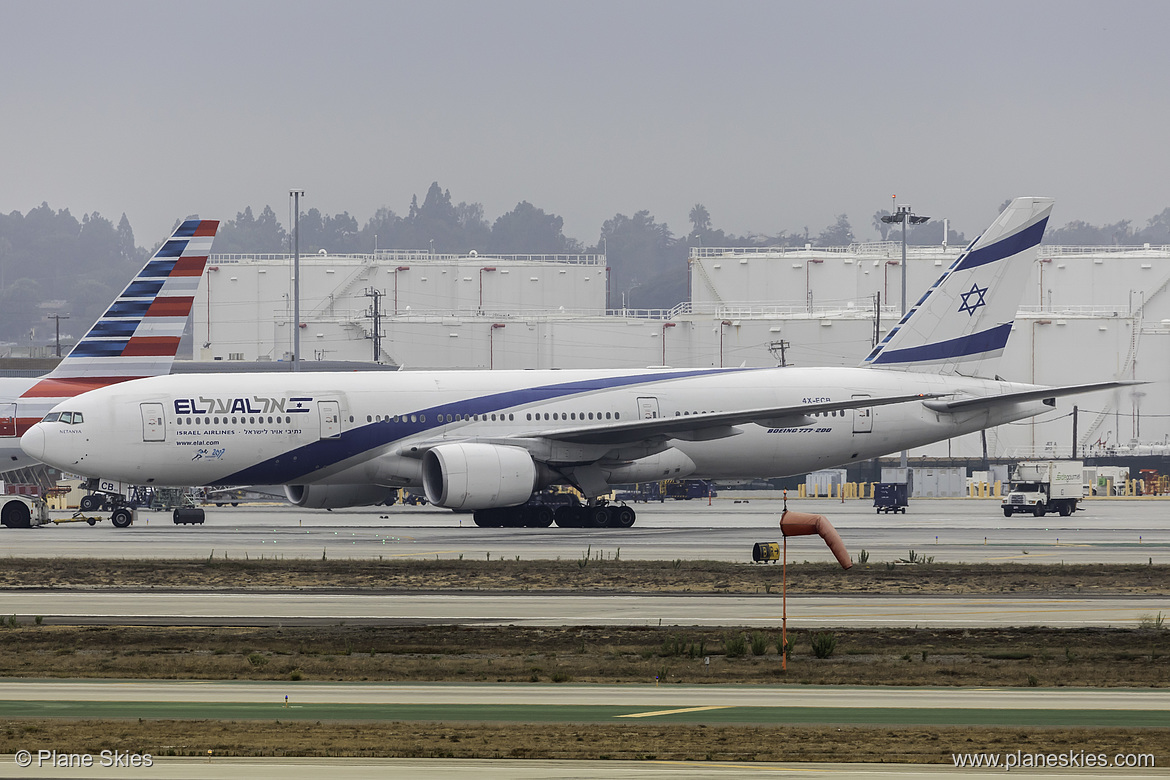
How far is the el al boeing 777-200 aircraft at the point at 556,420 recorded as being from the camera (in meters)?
40.9

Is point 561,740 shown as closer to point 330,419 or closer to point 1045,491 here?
point 330,419

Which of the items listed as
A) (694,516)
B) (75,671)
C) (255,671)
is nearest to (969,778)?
(255,671)

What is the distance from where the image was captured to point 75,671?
17.1m

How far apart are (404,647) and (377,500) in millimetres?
25813

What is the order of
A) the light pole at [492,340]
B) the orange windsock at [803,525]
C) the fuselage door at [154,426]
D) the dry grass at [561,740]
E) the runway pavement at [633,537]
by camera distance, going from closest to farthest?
1. the dry grass at [561,740]
2. the orange windsock at [803,525]
3. the runway pavement at [633,537]
4. the fuselage door at [154,426]
5. the light pole at [492,340]

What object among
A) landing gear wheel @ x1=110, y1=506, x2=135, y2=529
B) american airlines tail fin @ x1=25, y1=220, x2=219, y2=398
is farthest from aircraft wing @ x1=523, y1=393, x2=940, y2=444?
american airlines tail fin @ x1=25, y1=220, x2=219, y2=398

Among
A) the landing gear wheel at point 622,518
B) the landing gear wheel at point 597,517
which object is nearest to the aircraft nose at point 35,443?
the landing gear wheel at point 597,517

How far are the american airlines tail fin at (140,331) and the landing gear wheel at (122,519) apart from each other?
578 cm

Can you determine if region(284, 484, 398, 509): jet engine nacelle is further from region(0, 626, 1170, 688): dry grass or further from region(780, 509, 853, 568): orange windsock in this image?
region(780, 509, 853, 568): orange windsock

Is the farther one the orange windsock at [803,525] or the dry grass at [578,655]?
the orange windsock at [803,525]

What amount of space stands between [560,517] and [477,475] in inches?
186

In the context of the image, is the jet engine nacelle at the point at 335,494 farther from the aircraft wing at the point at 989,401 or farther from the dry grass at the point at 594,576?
the aircraft wing at the point at 989,401

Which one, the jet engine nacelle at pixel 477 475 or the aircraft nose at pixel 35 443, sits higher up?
the aircraft nose at pixel 35 443

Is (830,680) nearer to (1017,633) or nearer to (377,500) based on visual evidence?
(1017,633)
